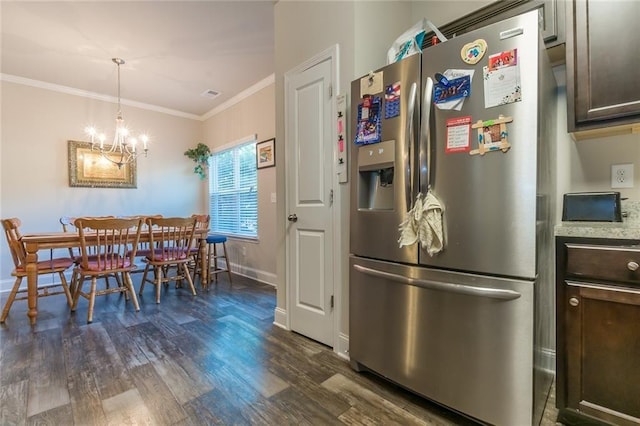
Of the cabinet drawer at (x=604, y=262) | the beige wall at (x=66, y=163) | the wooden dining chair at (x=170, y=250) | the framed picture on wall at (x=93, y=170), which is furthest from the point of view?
the framed picture on wall at (x=93, y=170)

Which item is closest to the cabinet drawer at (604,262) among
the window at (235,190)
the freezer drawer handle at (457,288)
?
the freezer drawer handle at (457,288)

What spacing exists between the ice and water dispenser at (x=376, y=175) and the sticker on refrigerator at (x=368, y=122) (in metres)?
0.04

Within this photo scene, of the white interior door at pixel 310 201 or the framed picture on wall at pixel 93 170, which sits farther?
the framed picture on wall at pixel 93 170

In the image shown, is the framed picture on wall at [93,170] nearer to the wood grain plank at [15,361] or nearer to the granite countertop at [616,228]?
the wood grain plank at [15,361]

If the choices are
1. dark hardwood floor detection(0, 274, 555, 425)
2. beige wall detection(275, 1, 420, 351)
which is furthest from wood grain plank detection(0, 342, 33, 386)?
beige wall detection(275, 1, 420, 351)

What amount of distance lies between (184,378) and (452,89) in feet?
6.81

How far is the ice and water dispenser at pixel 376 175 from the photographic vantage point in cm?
159

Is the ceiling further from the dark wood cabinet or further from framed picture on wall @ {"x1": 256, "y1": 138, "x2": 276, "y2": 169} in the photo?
the dark wood cabinet

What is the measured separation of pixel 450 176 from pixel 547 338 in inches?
43.6

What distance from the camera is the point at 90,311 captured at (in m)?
2.64

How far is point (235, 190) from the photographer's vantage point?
4.83 metres

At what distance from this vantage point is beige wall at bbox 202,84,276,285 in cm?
399

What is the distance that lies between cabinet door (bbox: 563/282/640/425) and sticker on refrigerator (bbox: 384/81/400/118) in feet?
3.57

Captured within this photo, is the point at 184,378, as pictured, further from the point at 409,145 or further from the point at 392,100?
the point at 392,100
